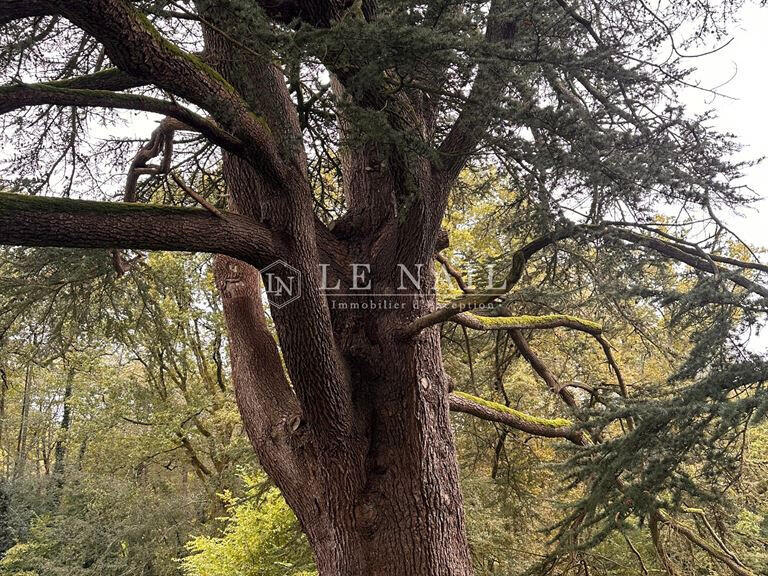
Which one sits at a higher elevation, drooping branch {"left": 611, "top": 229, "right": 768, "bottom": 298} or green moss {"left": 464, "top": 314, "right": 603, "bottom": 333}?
drooping branch {"left": 611, "top": 229, "right": 768, "bottom": 298}

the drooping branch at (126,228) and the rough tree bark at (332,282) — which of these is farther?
the rough tree bark at (332,282)

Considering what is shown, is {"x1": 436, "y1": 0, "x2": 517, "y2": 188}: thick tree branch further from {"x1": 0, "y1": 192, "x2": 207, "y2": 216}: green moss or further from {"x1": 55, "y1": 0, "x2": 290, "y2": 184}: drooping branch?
{"x1": 0, "y1": 192, "x2": 207, "y2": 216}: green moss

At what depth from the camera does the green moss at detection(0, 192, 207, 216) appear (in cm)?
174

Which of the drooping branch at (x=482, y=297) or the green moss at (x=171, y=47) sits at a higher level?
the green moss at (x=171, y=47)

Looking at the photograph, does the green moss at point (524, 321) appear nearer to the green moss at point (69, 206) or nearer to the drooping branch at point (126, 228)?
the drooping branch at point (126, 228)

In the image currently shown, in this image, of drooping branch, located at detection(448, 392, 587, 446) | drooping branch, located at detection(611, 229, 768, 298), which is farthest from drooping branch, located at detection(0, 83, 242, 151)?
drooping branch, located at detection(448, 392, 587, 446)

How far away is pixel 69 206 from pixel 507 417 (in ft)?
10.1

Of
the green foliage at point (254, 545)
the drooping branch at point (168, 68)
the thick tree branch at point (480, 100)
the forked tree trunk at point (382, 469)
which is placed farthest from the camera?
the green foliage at point (254, 545)

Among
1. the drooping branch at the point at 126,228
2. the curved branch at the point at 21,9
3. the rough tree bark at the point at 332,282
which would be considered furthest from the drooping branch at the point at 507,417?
the curved branch at the point at 21,9

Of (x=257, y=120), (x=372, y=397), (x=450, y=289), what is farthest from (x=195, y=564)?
(x=257, y=120)

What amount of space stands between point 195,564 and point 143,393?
4392 mm

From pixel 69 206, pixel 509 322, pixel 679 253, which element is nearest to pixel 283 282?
pixel 69 206

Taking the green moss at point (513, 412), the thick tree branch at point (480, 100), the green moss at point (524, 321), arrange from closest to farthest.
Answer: the thick tree branch at point (480, 100)
the green moss at point (524, 321)
the green moss at point (513, 412)

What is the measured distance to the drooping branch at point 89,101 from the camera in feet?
5.89
